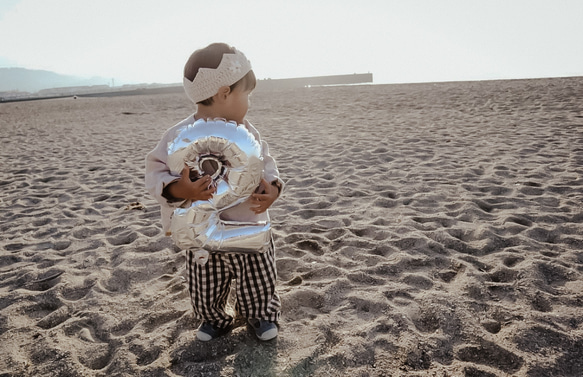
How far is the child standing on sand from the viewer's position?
1.74 m

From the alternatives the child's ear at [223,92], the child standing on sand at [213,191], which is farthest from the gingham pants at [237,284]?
the child's ear at [223,92]

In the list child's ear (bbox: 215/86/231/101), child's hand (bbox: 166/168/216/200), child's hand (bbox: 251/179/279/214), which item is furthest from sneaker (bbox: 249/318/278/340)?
child's ear (bbox: 215/86/231/101)

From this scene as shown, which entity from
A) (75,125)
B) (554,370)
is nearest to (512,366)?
(554,370)

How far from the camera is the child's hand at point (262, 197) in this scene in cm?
187

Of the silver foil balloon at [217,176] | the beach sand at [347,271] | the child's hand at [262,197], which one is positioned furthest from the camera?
the beach sand at [347,271]

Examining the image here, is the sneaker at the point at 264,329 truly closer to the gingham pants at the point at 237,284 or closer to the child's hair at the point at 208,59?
the gingham pants at the point at 237,284

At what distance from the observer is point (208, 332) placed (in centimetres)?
215

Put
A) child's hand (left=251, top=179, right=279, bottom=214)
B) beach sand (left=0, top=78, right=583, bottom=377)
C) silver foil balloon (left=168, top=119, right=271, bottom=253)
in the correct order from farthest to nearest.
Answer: beach sand (left=0, top=78, right=583, bottom=377) → child's hand (left=251, top=179, right=279, bottom=214) → silver foil balloon (left=168, top=119, right=271, bottom=253)

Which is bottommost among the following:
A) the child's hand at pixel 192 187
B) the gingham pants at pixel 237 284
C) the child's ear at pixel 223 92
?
the gingham pants at pixel 237 284

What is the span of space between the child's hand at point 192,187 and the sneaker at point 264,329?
795 millimetres

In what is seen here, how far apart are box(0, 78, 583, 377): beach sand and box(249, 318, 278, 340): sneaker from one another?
0.21 feet

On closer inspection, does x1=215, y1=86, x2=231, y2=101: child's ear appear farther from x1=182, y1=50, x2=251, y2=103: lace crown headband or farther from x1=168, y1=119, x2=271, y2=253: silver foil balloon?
x1=168, y1=119, x2=271, y2=253: silver foil balloon

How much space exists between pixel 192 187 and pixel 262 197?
0.32 meters

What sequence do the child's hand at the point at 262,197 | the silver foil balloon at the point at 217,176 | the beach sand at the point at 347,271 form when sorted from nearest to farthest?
1. the silver foil balloon at the point at 217,176
2. the child's hand at the point at 262,197
3. the beach sand at the point at 347,271
